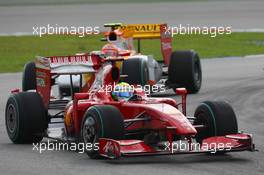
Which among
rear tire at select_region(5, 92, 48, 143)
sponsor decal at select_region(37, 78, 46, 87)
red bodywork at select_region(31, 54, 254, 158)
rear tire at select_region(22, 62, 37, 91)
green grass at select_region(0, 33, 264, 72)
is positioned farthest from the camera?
green grass at select_region(0, 33, 264, 72)

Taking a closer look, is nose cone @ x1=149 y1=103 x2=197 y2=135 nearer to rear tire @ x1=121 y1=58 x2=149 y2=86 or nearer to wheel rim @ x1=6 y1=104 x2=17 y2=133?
wheel rim @ x1=6 y1=104 x2=17 y2=133

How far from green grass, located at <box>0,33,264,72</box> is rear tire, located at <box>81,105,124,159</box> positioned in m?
16.5

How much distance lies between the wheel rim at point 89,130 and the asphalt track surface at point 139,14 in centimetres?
2752

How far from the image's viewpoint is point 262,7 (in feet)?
170

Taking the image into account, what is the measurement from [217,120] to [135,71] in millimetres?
6331

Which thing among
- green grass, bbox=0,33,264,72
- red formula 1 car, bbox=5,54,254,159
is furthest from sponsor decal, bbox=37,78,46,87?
green grass, bbox=0,33,264,72

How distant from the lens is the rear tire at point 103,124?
11430mm

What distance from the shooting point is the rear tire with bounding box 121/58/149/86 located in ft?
59.4

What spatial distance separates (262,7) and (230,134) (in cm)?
4050

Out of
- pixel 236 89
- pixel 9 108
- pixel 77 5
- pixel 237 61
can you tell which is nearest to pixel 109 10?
pixel 77 5

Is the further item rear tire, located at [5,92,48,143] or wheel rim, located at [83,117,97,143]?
rear tire, located at [5,92,48,143]

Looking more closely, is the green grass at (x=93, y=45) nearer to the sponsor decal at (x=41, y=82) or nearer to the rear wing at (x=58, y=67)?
the sponsor decal at (x=41, y=82)

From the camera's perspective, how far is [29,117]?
13023mm

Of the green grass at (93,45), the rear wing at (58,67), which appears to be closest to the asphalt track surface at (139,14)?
the green grass at (93,45)
